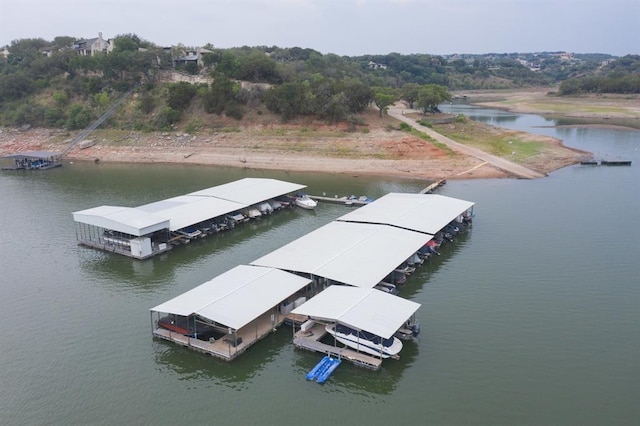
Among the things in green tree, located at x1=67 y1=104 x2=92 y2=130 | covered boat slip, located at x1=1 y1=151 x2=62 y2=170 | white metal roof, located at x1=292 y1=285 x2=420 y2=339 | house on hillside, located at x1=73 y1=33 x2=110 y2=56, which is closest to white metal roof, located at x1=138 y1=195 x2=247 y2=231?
white metal roof, located at x1=292 y1=285 x2=420 y2=339

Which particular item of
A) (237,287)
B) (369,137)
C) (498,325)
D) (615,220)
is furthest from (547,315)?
(369,137)

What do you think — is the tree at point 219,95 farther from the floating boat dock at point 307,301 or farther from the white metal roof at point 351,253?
the floating boat dock at point 307,301

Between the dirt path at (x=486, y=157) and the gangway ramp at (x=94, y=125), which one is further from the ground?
the gangway ramp at (x=94, y=125)

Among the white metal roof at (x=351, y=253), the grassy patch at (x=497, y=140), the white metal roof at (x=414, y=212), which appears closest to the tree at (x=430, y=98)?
the grassy patch at (x=497, y=140)

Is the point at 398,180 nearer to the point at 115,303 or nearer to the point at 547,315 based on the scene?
the point at 547,315

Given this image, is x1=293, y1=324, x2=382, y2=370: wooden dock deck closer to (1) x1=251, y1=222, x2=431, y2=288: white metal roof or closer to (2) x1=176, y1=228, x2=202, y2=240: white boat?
(1) x1=251, y1=222, x2=431, y2=288: white metal roof

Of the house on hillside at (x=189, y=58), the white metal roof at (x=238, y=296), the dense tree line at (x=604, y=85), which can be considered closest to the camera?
the white metal roof at (x=238, y=296)

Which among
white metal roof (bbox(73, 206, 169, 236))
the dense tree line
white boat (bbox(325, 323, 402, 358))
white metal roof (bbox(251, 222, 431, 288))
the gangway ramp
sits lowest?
white boat (bbox(325, 323, 402, 358))
